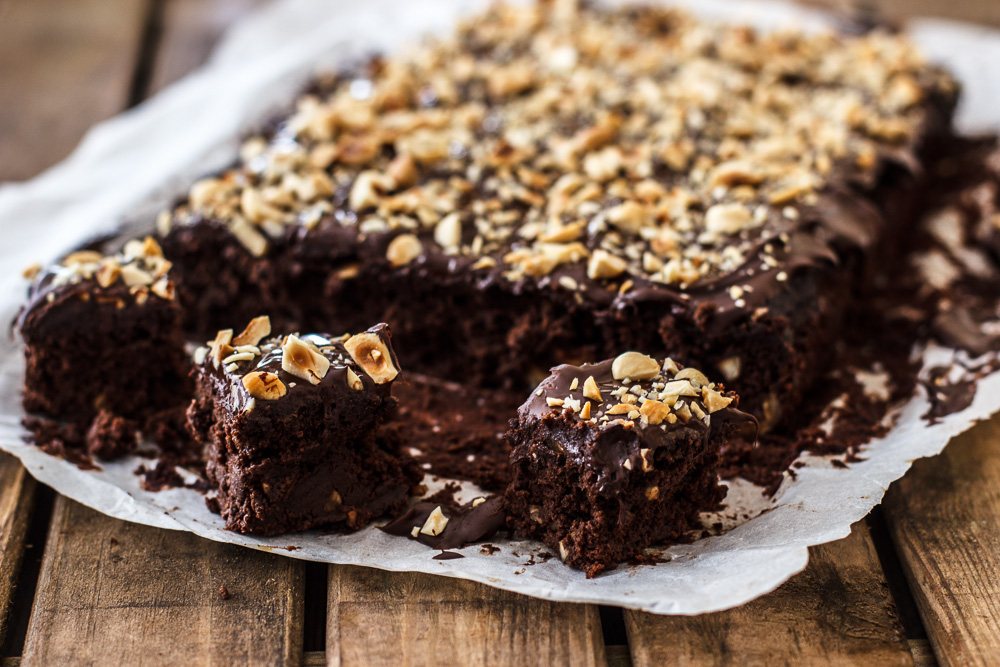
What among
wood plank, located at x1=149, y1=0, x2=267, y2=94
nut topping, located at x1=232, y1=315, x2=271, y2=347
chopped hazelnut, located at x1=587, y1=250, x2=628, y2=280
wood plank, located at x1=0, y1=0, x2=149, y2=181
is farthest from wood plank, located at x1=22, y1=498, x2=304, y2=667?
wood plank, located at x1=149, y1=0, x2=267, y2=94

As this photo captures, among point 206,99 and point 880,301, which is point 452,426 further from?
point 206,99

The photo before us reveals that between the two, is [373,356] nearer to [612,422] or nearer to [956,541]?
[612,422]

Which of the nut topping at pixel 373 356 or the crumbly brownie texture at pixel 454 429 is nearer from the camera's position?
the nut topping at pixel 373 356

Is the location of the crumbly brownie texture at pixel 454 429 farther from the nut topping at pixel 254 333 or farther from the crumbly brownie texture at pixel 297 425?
the nut topping at pixel 254 333

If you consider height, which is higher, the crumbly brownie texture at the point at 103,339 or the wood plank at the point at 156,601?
the crumbly brownie texture at the point at 103,339

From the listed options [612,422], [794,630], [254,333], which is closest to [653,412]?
[612,422]

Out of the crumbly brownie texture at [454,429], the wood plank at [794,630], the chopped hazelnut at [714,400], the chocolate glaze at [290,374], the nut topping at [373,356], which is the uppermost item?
the chocolate glaze at [290,374]

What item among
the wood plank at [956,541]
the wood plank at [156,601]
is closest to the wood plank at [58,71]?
the wood plank at [156,601]

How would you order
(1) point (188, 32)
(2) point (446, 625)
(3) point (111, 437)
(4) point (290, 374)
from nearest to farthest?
(2) point (446, 625) < (4) point (290, 374) < (3) point (111, 437) < (1) point (188, 32)
